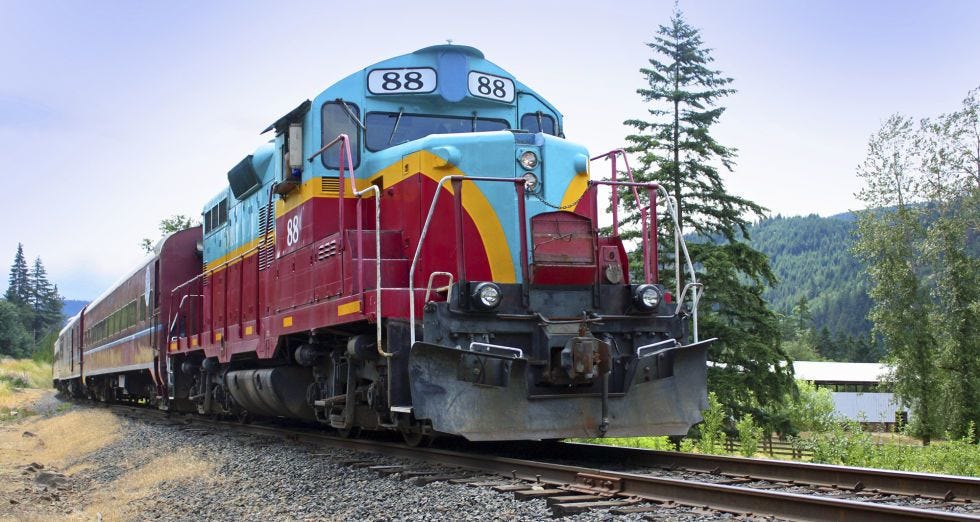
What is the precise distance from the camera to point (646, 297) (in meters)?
7.79

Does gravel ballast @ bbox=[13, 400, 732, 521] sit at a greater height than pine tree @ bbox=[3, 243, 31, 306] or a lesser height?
lesser

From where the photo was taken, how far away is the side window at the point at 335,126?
28.9ft

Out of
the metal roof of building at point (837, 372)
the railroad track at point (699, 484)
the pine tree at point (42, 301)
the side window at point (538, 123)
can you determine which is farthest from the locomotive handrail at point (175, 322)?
the pine tree at point (42, 301)

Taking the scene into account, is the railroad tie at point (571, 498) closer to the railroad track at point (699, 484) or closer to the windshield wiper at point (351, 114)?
the railroad track at point (699, 484)

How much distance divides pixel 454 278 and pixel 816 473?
3.40 meters

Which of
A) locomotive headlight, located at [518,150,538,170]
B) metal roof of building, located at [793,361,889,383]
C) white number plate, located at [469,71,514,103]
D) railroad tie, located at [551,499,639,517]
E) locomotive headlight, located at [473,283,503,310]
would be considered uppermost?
white number plate, located at [469,71,514,103]

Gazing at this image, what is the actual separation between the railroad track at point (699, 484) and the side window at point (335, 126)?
2955mm

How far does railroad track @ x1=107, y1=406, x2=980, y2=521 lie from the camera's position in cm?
501

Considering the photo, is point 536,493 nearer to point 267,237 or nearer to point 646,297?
point 646,297

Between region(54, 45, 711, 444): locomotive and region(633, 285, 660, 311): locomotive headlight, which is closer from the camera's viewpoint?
region(54, 45, 711, 444): locomotive

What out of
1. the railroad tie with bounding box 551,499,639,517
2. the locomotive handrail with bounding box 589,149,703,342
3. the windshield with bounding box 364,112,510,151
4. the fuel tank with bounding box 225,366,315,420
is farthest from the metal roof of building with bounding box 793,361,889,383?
the railroad tie with bounding box 551,499,639,517

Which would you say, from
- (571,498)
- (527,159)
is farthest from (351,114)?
(571,498)

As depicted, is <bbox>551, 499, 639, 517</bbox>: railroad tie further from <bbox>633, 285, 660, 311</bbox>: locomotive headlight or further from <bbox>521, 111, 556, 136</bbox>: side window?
<bbox>521, 111, 556, 136</bbox>: side window

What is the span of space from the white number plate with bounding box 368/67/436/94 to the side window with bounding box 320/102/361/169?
1.04 feet
